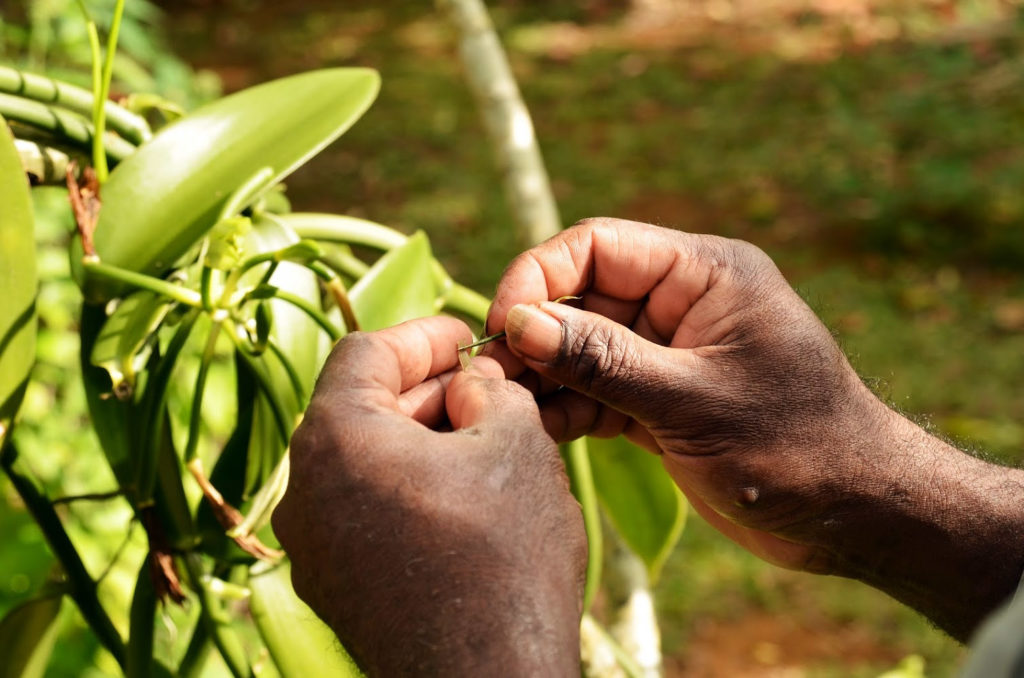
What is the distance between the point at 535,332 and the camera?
619 millimetres

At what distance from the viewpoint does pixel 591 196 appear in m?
3.17

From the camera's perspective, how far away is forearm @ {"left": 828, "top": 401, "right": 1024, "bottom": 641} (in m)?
0.73

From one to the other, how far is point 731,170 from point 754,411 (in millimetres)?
2714

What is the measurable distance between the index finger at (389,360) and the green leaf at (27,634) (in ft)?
Result: 0.98

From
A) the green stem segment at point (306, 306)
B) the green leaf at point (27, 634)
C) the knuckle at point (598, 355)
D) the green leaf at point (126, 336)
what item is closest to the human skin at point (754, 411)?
the knuckle at point (598, 355)

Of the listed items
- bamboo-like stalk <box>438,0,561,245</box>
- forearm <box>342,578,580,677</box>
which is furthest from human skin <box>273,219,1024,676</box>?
bamboo-like stalk <box>438,0,561,245</box>

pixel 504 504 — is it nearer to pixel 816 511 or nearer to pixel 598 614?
pixel 816 511

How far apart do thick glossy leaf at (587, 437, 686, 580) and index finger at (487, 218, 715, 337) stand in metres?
0.18

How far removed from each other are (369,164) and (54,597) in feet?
9.65

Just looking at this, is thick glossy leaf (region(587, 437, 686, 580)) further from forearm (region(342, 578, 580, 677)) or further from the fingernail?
forearm (region(342, 578, 580, 677))

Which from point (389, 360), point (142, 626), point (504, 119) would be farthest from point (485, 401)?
point (504, 119)

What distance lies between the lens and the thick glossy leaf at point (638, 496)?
0.87m

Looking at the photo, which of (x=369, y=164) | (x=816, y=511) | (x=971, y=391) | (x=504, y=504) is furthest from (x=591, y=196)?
(x=504, y=504)

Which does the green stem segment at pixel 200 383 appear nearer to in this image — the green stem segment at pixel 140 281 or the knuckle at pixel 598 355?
the green stem segment at pixel 140 281
